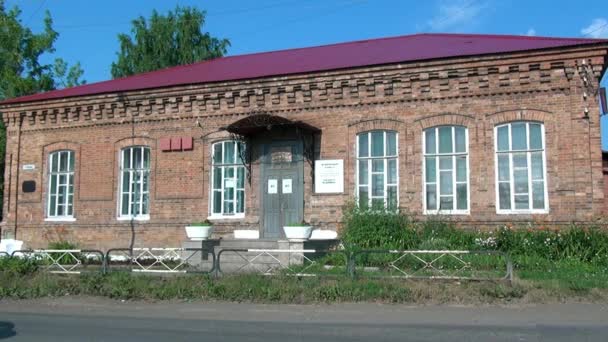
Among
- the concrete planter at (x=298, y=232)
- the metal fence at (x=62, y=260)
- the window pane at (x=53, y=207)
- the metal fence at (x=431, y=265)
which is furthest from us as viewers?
the window pane at (x=53, y=207)

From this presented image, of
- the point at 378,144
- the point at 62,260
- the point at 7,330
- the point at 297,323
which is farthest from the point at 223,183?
the point at 7,330

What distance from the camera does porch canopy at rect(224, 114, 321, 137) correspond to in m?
15.8

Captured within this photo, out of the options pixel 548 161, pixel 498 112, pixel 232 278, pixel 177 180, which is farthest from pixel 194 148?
pixel 548 161

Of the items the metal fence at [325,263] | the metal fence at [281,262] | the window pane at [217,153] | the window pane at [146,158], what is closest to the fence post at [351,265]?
the metal fence at [325,263]

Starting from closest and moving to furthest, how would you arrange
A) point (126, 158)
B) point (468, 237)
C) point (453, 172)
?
point (468, 237), point (453, 172), point (126, 158)

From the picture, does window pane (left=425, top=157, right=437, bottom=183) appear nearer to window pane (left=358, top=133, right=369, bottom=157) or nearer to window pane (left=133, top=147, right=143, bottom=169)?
window pane (left=358, top=133, right=369, bottom=157)

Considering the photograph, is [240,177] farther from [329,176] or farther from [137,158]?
[137,158]

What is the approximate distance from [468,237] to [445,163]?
208 cm

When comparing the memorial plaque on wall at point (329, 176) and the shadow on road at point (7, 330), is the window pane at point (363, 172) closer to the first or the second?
the memorial plaque on wall at point (329, 176)

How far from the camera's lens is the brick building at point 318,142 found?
47.3 feet

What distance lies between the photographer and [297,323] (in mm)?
9180

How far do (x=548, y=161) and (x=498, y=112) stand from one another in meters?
1.68

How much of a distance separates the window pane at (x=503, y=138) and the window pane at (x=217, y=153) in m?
7.68

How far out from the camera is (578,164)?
1402 centimetres
